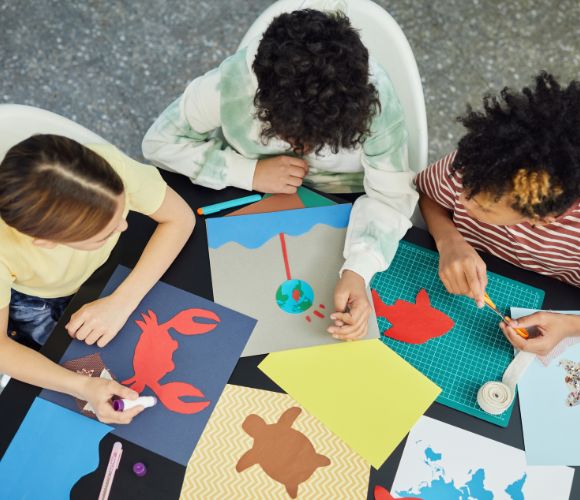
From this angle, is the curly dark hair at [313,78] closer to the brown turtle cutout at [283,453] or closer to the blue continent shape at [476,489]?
the brown turtle cutout at [283,453]

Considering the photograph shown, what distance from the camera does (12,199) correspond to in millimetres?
778

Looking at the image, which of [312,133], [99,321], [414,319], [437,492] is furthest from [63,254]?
[437,492]

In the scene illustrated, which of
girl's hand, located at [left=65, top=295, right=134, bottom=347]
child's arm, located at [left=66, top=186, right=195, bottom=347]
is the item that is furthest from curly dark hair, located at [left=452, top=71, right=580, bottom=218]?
girl's hand, located at [left=65, top=295, right=134, bottom=347]

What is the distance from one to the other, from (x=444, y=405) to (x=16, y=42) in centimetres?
170

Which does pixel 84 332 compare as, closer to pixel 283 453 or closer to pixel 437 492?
pixel 283 453

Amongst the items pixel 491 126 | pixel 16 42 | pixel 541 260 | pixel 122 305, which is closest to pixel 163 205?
pixel 122 305

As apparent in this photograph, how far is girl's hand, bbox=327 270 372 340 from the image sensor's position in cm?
91

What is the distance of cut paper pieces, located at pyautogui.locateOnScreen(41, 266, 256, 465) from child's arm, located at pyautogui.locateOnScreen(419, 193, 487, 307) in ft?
1.06

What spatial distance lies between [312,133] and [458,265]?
0.32m

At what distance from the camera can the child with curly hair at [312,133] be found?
2.70 ft

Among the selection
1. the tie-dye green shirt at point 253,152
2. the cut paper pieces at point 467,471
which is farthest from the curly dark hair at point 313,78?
the cut paper pieces at point 467,471

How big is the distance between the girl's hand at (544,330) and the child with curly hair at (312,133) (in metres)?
0.22

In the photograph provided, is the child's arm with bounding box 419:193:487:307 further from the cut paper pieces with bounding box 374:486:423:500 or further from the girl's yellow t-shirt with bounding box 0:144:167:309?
the girl's yellow t-shirt with bounding box 0:144:167:309

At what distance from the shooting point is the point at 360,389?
2.94 ft
